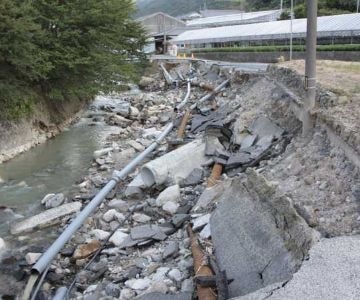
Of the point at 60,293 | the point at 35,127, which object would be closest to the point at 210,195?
the point at 60,293

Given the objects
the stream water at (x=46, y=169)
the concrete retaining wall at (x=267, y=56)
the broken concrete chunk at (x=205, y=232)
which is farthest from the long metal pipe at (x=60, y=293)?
the concrete retaining wall at (x=267, y=56)

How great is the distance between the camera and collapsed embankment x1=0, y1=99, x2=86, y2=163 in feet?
64.8

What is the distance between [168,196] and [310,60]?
4499 mm

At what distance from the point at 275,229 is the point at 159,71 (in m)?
46.1

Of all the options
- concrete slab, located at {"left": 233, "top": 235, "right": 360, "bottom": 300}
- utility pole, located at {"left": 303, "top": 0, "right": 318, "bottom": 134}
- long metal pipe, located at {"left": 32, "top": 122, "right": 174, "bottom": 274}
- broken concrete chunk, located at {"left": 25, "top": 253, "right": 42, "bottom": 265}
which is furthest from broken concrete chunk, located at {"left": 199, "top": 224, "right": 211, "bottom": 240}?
utility pole, located at {"left": 303, "top": 0, "right": 318, "bottom": 134}

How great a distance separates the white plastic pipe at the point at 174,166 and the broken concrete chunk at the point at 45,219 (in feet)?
6.70

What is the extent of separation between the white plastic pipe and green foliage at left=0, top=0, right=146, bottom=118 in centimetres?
858

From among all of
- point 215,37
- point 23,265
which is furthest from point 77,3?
point 215,37

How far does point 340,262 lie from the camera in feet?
17.6

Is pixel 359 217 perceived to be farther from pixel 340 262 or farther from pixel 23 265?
pixel 23 265

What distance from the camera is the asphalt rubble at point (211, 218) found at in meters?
6.34

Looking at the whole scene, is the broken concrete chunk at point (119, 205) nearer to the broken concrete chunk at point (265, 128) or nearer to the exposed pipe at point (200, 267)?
the exposed pipe at point (200, 267)

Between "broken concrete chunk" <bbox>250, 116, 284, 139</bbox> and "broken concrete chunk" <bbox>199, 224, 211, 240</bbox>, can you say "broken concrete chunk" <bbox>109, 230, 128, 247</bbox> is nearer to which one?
"broken concrete chunk" <bbox>199, 224, 211, 240</bbox>

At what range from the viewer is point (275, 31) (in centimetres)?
4581
